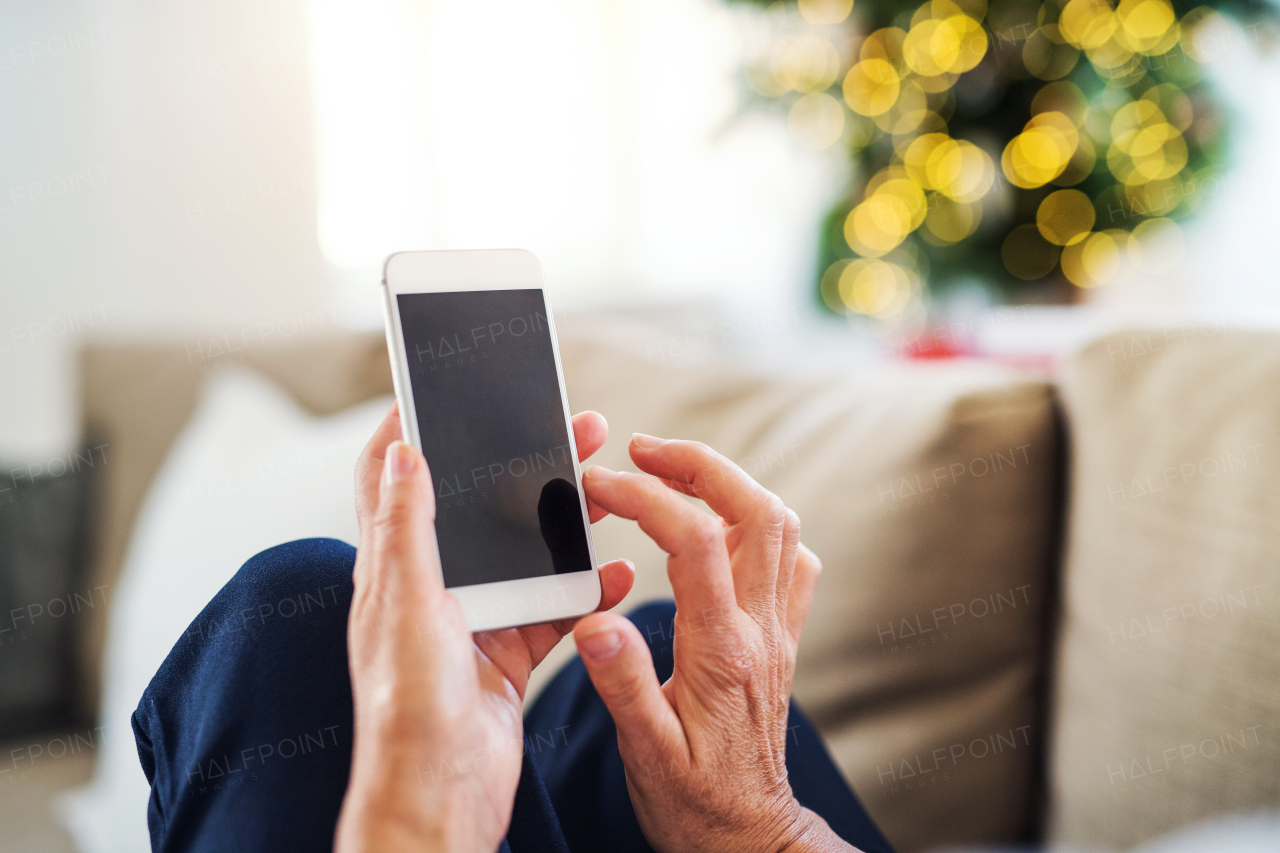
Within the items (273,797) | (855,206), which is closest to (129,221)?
(855,206)

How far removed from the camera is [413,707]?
1.05 ft

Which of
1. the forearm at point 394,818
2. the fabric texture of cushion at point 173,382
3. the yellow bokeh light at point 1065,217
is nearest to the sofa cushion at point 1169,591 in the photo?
the forearm at point 394,818

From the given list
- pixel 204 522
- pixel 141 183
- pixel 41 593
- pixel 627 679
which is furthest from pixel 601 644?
pixel 141 183

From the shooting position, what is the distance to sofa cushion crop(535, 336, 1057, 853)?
2.12 ft

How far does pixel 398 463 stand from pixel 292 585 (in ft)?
0.38

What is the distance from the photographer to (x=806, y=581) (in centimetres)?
52

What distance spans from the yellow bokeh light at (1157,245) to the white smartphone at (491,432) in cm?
131

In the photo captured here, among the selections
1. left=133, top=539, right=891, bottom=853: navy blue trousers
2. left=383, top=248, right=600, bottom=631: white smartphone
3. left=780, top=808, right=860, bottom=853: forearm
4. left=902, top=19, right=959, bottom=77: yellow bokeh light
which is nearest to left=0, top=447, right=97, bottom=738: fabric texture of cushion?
left=133, top=539, right=891, bottom=853: navy blue trousers

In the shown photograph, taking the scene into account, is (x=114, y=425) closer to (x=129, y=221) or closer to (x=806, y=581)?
(x=129, y=221)

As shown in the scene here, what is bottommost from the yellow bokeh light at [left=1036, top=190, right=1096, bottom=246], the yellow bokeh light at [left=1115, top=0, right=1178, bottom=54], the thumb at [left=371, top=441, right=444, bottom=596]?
the thumb at [left=371, top=441, right=444, bottom=596]

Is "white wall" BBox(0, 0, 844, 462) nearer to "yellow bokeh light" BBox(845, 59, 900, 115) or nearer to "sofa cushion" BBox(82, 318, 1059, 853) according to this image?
"yellow bokeh light" BBox(845, 59, 900, 115)

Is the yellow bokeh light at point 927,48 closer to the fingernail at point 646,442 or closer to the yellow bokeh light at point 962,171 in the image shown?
the yellow bokeh light at point 962,171

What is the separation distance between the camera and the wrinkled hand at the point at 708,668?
390 millimetres

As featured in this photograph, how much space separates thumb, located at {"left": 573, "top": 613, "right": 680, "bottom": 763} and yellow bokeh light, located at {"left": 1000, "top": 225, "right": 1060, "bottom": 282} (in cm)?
134
